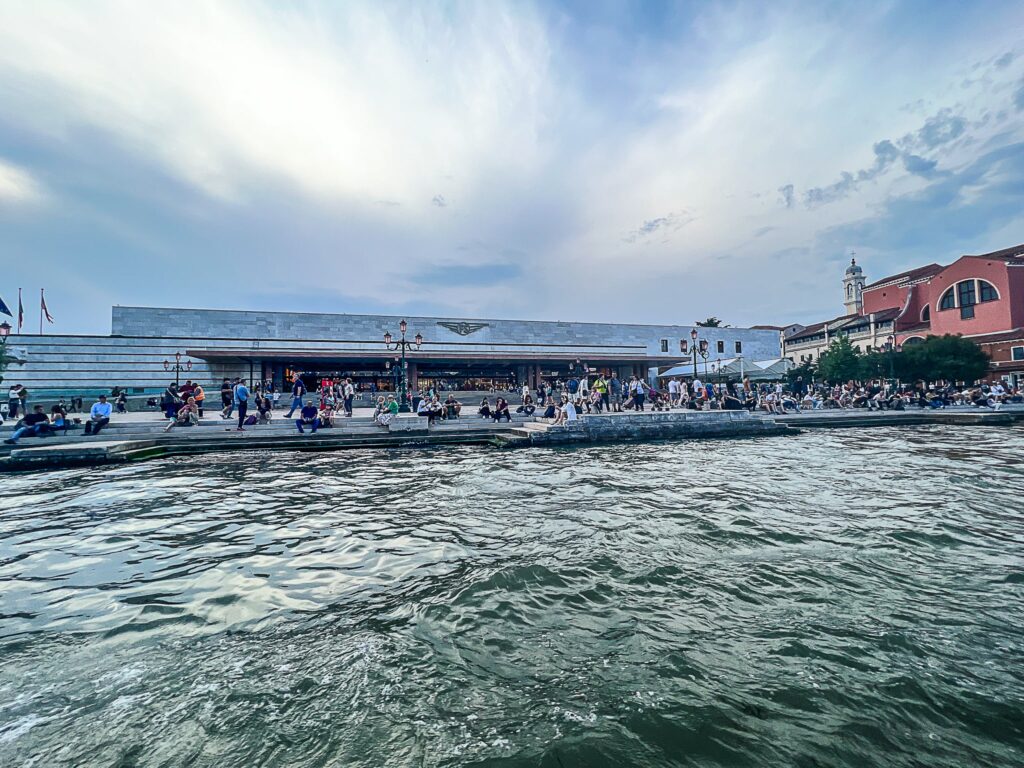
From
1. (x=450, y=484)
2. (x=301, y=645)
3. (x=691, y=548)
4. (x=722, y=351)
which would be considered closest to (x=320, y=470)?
(x=450, y=484)

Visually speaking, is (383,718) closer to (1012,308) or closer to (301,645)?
(301,645)

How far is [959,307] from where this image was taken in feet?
118

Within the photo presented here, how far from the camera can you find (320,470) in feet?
32.7

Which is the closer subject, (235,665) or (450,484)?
(235,665)

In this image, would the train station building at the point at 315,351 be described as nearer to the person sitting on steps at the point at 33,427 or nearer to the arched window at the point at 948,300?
the person sitting on steps at the point at 33,427

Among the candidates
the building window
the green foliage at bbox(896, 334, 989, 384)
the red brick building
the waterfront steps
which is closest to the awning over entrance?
the waterfront steps

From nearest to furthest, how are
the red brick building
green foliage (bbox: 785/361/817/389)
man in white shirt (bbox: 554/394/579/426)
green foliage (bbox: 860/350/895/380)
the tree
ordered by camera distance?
man in white shirt (bbox: 554/394/579/426) → green foliage (bbox: 860/350/895/380) → the tree → the red brick building → green foliage (bbox: 785/361/817/389)

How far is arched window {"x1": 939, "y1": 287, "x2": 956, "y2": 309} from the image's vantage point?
36531 millimetres

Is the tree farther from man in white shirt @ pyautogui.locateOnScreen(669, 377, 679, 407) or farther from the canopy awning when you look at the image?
man in white shirt @ pyautogui.locateOnScreen(669, 377, 679, 407)

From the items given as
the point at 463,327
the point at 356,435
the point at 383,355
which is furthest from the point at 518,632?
the point at 463,327

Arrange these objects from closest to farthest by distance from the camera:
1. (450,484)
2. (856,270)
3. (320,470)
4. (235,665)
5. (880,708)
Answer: (880,708)
(235,665)
(450,484)
(320,470)
(856,270)

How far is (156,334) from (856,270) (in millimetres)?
68007

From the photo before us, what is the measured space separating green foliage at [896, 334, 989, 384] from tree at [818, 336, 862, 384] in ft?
8.63

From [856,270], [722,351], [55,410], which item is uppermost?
[856,270]
